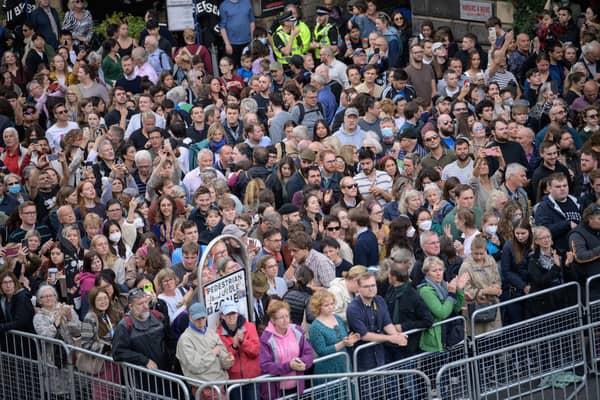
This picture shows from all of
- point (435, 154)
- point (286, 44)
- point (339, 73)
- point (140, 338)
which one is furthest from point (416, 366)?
point (286, 44)

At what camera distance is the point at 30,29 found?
75.0ft

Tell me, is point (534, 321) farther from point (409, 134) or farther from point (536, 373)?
point (409, 134)

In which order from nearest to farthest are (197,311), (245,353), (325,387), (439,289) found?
(197,311), (325,387), (245,353), (439,289)

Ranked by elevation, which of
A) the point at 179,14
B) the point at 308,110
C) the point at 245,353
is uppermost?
the point at 179,14

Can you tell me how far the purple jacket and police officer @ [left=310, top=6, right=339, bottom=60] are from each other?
11.4 meters

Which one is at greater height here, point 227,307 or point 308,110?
point 308,110

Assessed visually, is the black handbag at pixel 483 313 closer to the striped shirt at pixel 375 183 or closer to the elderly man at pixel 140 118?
the striped shirt at pixel 375 183

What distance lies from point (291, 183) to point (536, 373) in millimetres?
4560

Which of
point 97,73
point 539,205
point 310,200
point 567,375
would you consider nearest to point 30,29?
point 97,73

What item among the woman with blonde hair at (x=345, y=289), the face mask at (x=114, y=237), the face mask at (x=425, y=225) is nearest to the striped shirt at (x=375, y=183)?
the face mask at (x=425, y=225)

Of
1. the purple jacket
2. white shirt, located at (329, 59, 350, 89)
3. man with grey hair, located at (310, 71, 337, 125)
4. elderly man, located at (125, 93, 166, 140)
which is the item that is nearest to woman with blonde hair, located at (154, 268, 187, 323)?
the purple jacket

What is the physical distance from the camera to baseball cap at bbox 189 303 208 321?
1136 cm

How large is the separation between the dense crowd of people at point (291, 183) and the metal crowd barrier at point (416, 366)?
0.11m

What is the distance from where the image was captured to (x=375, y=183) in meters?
15.8
